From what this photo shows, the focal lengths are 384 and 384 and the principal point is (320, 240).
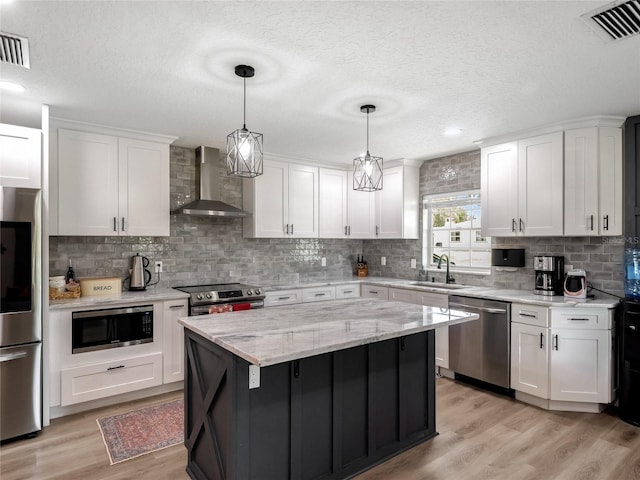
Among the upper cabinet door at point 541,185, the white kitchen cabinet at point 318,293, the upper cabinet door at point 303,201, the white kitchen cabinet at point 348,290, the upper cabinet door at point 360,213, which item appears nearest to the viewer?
the upper cabinet door at point 541,185

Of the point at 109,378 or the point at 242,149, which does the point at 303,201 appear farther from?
the point at 109,378

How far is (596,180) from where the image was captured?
11.1 ft

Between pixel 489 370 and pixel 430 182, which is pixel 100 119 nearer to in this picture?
pixel 430 182

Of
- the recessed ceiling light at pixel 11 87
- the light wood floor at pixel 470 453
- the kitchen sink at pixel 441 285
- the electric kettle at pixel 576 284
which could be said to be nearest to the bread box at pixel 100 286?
the light wood floor at pixel 470 453

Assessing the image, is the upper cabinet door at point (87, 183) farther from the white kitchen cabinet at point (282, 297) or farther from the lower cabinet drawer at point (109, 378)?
the white kitchen cabinet at point (282, 297)

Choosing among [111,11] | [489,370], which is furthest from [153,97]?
[489,370]

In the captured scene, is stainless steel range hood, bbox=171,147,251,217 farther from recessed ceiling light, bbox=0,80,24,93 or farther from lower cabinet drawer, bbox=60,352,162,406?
recessed ceiling light, bbox=0,80,24,93

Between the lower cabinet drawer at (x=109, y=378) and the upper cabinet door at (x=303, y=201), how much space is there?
7.36ft

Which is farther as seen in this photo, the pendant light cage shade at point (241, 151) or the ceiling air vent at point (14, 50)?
the pendant light cage shade at point (241, 151)

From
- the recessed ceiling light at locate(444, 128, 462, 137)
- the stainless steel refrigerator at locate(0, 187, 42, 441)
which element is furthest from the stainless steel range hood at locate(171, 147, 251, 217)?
Answer: the recessed ceiling light at locate(444, 128, 462, 137)

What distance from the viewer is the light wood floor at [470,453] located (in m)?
2.44

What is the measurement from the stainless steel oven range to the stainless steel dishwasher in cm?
212

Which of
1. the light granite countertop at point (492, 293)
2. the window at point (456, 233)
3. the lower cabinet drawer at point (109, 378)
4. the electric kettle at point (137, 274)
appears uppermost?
the window at point (456, 233)

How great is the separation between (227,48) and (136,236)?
102 inches
